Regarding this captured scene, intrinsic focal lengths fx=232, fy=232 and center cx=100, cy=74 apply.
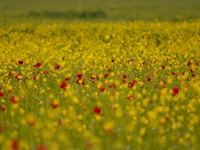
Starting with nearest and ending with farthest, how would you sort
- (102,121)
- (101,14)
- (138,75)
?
(102,121), (138,75), (101,14)

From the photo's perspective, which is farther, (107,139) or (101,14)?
(101,14)

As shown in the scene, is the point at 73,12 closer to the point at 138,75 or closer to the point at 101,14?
the point at 101,14

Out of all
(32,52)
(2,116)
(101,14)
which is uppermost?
(101,14)

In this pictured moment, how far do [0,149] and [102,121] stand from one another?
118cm

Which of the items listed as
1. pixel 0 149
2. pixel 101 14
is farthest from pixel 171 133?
pixel 101 14

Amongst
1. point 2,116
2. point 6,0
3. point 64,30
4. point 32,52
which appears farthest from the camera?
point 6,0

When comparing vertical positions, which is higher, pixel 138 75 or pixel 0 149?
pixel 138 75

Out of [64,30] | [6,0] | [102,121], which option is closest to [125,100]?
[102,121]

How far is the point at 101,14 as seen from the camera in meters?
21.1

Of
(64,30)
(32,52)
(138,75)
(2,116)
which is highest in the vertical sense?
(64,30)

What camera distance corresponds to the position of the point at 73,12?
21.9 meters

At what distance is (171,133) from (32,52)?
17.2ft

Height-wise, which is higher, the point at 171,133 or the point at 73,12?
the point at 73,12

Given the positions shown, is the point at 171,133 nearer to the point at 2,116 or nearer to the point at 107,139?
the point at 107,139
